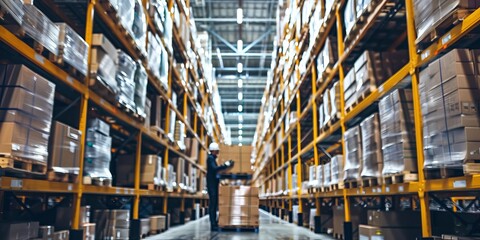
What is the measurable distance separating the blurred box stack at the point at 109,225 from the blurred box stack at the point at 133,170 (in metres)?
1.08

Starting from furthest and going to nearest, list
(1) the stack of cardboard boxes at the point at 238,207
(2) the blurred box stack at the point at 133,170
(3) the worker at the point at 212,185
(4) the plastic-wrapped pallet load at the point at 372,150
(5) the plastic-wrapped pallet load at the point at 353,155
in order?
(3) the worker at the point at 212,185
(1) the stack of cardboard boxes at the point at 238,207
(2) the blurred box stack at the point at 133,170
(5) the plastic-wrapped pallet load at the point at 353,155
(4) the plastic-wrapped pallet load at the point at 372,150

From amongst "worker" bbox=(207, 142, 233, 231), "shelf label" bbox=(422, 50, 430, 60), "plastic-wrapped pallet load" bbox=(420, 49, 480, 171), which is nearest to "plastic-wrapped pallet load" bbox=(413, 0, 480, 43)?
"shelf label" bbox=(422, 50, 430, 60)

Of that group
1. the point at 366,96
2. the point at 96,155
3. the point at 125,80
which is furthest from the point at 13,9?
the point at 366,96

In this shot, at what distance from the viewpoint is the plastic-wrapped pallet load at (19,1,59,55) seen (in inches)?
117

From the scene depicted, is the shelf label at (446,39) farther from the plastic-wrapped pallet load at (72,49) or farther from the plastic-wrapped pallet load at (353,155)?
the plastic-wrapped pallet load at (72,49)

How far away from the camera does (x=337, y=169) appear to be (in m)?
5.79

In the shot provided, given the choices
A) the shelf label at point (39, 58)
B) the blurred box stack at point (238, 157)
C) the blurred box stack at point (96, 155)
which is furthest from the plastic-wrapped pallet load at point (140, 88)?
the blurred box stack at point (238, 157)

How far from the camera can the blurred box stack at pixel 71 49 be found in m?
3.53

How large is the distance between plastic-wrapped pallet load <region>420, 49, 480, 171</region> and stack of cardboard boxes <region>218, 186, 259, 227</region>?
5104 mm

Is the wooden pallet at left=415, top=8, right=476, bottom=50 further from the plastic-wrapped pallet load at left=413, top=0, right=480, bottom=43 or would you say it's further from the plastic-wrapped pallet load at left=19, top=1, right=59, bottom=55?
the plastic-wrapped pallet load at left=19, top=1, right=59, bottom=55

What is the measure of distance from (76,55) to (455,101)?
10.7 ft

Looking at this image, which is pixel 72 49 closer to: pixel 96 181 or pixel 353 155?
pixel 96 181

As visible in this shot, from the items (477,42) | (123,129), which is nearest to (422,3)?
(477,42)

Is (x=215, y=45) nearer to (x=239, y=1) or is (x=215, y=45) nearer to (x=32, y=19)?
(x=239, y=1)
